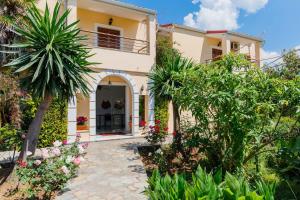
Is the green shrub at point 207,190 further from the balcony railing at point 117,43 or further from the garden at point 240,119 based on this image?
the balcony railing at point 117,43

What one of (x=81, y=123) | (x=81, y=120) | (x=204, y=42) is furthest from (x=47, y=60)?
(x=204, y=42)

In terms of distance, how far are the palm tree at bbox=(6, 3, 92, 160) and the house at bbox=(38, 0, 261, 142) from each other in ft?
18.8

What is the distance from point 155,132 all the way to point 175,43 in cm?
1125

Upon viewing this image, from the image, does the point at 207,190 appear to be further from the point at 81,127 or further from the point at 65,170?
the point at 81,127

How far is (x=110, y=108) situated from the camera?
26.8 meters

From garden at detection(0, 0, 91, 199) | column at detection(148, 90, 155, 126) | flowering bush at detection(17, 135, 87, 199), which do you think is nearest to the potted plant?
column at detection(148, 90, 155, 126)

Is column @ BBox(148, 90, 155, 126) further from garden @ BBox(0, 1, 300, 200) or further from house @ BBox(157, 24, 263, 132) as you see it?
garden @ BBox(0, 1, 300, 200)

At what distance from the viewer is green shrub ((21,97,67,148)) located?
48.7 feet

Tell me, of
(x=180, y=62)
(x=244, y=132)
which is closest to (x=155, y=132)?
(x=180, y=62)

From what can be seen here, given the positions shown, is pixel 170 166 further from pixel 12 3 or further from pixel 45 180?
pixel 12 3

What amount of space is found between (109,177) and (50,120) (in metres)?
6.95

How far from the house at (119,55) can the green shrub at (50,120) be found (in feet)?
1.90

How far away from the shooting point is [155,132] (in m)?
14.5

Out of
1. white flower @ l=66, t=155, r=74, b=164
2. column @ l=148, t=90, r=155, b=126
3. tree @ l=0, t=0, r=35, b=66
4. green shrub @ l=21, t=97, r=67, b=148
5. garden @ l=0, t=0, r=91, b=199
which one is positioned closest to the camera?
garden @ l=0, t=0, r=91, b=199
